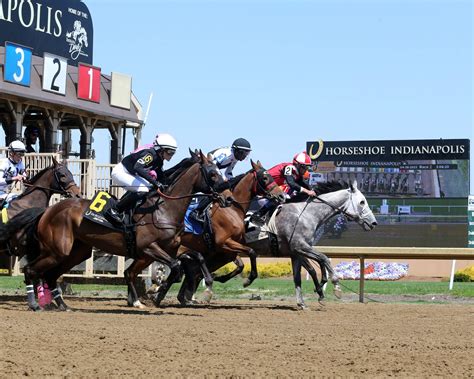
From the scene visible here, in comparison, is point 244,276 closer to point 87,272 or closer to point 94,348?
point 87,272

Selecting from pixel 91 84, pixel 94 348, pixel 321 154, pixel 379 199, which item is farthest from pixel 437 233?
pixel 94 348

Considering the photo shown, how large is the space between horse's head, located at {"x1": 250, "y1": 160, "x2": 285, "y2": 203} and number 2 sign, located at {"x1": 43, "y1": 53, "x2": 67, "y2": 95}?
6071 mm

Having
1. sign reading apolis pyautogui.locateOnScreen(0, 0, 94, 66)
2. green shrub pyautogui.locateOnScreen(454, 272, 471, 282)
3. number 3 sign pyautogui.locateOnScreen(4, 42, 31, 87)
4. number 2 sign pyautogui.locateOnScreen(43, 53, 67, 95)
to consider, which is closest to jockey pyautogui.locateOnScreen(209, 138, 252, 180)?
number 3 sign pyautogui.locateOnScreen(4, 42, 31, 87)

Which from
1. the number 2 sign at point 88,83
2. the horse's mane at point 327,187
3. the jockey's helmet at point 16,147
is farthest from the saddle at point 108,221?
the number 2 sign at point 88,83

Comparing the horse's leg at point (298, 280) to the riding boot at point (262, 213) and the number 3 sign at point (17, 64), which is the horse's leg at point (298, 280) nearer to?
the riding boot at point (262, 213)

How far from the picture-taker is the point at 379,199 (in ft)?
99.6

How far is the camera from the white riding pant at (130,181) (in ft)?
40.2

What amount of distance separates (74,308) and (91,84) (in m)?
7.42

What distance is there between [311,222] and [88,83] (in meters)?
7.21

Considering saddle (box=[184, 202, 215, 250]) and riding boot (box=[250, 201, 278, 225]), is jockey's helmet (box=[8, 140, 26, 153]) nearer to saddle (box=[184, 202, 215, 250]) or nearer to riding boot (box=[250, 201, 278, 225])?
saddle (box=[184, 202, 215, 250])

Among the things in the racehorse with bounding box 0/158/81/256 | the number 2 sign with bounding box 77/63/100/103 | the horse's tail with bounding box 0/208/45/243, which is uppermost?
the number 2 sign with bounding box 77/63/100/103

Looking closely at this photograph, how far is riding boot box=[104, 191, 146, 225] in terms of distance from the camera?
12055 mm

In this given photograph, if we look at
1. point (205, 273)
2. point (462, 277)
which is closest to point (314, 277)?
point (205, 273)

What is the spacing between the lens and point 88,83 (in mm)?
19469
